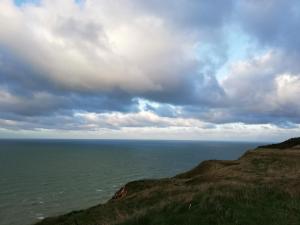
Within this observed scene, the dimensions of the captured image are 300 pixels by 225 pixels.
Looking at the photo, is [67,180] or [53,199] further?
[67,180]

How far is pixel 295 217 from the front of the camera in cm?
1513

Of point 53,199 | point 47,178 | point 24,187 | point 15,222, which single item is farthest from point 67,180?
point 15,222

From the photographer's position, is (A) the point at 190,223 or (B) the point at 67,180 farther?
(B) the point at 67,180

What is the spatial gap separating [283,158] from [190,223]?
44.4 m

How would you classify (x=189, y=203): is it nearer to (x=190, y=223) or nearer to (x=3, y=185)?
(x=190, y=223)

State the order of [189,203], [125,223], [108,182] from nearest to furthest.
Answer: [125,223] → [189,203] → [108,182]

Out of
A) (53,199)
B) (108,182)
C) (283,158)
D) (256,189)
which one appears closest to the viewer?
(256,189)

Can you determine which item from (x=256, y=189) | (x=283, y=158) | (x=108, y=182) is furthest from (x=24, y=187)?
(x=256, y=189)

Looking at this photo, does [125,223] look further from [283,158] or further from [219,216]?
[283,158]

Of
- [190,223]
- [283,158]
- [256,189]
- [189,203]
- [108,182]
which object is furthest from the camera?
[108,182]

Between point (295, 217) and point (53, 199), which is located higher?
point (295, 217)

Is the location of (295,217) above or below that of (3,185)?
above

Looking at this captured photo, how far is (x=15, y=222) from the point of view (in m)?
48.7

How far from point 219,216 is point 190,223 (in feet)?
4.79
